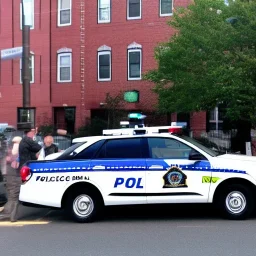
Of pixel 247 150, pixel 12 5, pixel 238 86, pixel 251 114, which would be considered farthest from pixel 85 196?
pixel 12 5

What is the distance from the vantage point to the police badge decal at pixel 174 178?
27.2 ft

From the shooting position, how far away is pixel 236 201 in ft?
27.5

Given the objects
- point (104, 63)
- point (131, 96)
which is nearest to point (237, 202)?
point (131, 96)

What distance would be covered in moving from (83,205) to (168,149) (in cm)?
187

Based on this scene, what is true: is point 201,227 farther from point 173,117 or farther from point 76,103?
point 76,103

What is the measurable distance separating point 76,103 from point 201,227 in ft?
55.3

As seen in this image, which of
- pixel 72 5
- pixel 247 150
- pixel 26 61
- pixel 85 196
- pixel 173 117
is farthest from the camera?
pixel 72 5

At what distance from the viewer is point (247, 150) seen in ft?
51.3

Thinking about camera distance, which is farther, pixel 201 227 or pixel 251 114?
pixel 251 114

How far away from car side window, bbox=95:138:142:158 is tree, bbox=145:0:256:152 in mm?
4303

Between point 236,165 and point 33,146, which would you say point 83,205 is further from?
point 236,165

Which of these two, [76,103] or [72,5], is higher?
[72,5]

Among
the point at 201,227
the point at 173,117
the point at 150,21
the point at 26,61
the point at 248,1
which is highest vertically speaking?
the point at 150,21

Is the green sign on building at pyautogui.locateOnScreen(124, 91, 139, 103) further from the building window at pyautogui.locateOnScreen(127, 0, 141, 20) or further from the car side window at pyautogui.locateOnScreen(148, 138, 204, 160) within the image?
the car side window at pyautogui.locateOnScreen(148, 138, 204, 160)
